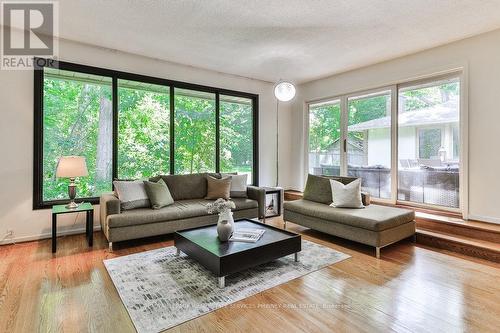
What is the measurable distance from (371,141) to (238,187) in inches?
100

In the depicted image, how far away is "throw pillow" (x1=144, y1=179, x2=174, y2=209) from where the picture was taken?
3.59m

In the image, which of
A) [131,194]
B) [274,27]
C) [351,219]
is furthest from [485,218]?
[131,194]

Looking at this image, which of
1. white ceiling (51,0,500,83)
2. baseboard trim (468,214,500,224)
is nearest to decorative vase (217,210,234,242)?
white ceiling (51,0,500,83)

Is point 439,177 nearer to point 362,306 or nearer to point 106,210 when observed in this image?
point 362,306

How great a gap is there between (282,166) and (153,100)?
3093 millimetres

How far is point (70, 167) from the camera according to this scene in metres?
3.26

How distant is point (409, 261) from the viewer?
9.52 feet

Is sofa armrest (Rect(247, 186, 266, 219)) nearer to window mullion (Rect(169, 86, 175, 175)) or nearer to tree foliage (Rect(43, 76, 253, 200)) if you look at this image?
tree foliage (Rect(43, 76, 253, 200))

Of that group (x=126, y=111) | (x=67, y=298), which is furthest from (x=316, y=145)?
(x=67, y=298)

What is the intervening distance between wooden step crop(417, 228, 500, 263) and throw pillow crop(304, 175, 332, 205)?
125 centimetres

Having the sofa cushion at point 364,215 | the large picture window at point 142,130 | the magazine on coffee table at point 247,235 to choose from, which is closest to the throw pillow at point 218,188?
the large picture window at point 142,130

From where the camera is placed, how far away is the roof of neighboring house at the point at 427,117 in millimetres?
3840

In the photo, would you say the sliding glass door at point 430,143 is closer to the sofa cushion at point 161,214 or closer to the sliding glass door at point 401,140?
the sliding glass door at point 401,140

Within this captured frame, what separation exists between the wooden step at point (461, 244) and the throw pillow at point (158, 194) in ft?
11.3
